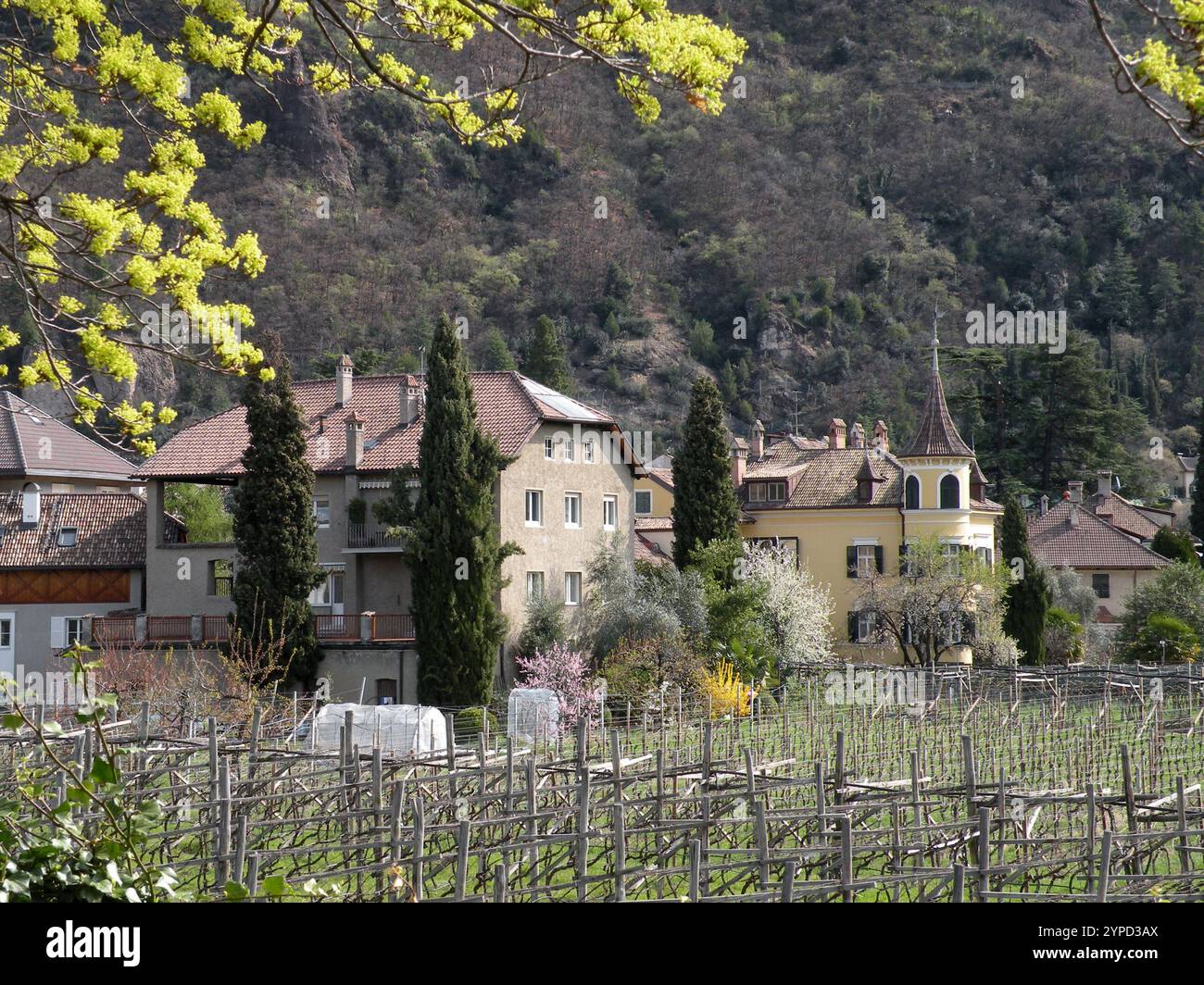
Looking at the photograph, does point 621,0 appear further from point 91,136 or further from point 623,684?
point 623,684

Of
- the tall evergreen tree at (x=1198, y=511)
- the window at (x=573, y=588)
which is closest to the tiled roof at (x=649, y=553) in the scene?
the window at (x=573, y=588)

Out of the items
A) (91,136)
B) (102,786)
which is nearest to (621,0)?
(91,136)

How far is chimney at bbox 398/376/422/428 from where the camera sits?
49344 millimetres

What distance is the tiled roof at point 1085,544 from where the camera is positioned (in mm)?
69438

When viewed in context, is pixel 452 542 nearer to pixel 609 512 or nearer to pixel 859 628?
pixel 609 512

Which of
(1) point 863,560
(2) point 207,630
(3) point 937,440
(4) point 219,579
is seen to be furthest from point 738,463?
(2) point 207,630

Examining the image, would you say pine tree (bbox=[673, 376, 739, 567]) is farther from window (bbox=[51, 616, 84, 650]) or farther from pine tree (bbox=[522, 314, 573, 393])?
pine tree (bbox=[522, 314, 573, 393])

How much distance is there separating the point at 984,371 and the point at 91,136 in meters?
88.0

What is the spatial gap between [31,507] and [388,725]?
66.1 ft

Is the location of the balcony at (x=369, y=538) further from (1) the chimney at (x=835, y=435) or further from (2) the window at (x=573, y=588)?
(1) the chimney at (x=835, y=435)

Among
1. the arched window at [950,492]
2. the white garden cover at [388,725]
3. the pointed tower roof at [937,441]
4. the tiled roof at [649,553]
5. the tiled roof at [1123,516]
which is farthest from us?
the tiled roof at [1123,516]

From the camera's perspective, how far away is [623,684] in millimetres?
41625

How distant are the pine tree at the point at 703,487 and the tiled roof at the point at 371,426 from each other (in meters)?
2.81

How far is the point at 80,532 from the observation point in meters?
48.7
